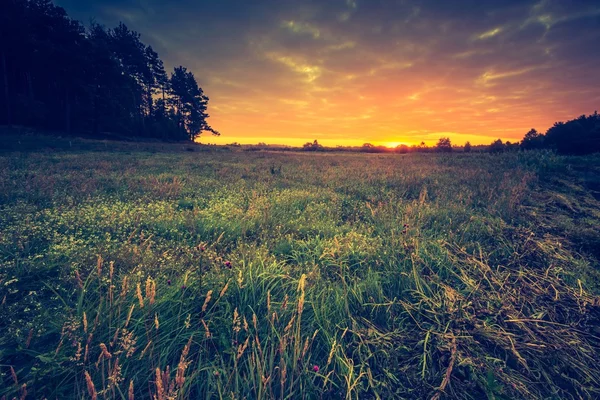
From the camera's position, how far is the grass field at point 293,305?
154cm

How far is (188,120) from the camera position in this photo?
5644cm

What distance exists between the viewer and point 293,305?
7.00 ft

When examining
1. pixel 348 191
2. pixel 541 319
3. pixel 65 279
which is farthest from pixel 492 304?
pixel 348 191

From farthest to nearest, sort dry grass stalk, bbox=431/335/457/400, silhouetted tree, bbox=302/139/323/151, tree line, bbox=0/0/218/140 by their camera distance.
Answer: silhouetted tree, bbox=302/139/323/151, tree line, bbox=0/0/218/140, dry grass stalk, bbox=431/335/457/400

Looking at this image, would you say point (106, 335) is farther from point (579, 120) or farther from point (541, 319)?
point (579, 120)

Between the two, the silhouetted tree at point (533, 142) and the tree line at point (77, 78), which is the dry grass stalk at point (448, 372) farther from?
the tree line at point (77, 78)

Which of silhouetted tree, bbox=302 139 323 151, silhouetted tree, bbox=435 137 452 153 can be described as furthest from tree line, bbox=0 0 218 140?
silhouetted tree, bbox=435 137 452 153

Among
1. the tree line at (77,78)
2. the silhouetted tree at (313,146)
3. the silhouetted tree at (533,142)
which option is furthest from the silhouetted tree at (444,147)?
the tree line at (77,78)

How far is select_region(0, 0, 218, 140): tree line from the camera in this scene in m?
27.3

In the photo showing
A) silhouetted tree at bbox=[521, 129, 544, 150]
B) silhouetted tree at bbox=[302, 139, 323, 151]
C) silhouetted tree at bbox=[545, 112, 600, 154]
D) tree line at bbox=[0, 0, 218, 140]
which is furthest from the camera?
silhouetted tree at bbox=[302, 139, 323, 151]

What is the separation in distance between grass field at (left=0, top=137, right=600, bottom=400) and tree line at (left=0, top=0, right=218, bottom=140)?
36.2 m

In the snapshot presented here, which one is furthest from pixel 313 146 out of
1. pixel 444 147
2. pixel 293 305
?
pixel 293 305

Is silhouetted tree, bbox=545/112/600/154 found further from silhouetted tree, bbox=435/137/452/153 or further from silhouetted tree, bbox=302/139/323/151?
silhouetted tree, bbox=302/139/323/151

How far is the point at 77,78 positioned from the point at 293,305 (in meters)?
44.3
